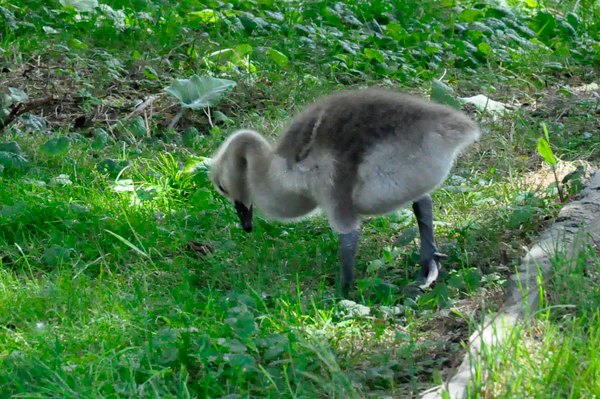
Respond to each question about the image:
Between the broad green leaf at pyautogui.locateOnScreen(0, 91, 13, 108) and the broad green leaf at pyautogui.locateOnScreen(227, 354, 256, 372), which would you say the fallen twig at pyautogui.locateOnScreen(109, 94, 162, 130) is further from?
the broad green leaf at pyautogui.locateOnScreen(227, 354, 256, 372)

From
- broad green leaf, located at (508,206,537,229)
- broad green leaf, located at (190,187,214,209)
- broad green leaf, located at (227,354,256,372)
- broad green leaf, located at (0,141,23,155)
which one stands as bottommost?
broad green leaf, located at (190,187,214,209)

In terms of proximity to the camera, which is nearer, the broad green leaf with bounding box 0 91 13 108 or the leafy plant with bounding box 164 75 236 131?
the broad green leaf with bounding box 0 91 13 108

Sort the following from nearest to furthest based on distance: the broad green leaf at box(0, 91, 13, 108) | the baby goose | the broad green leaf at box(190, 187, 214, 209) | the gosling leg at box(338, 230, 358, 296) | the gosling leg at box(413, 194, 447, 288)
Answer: the baby goose → the gosling leg at box(338, 230, 358, 296) → the gosling leg at box(413, 194, 447, 288) → the broad green leaf at box(190, 187, 214, 209) → the broad green leaf at box(0, 91, 13, 108)

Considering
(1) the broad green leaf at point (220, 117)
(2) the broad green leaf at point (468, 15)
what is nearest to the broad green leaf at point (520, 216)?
(1) the broad green leaf at point (220, 117)

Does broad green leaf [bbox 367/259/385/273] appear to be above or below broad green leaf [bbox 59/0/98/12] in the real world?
above

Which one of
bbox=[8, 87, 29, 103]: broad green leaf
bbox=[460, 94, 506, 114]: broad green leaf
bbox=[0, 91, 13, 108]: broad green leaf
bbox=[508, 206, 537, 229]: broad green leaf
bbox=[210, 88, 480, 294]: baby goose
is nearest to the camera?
bbox=[210, 88, 480, 294]: baby goose

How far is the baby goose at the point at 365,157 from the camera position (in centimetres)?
450

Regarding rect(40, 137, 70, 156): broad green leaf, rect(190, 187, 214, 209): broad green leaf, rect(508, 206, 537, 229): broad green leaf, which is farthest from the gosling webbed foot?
rect(40, 137, 70, 156): broad green leaf

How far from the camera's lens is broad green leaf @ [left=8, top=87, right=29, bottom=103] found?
7145mm

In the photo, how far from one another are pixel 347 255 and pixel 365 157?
2.01ft

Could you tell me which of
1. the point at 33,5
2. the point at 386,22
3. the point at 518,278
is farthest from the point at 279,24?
the point at 518,278

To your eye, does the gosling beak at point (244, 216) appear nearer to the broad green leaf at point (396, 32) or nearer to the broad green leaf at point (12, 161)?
the broad green leaf at point (12, 161)

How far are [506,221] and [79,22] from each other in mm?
5873

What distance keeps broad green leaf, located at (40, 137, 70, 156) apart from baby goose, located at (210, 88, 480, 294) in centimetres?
230
